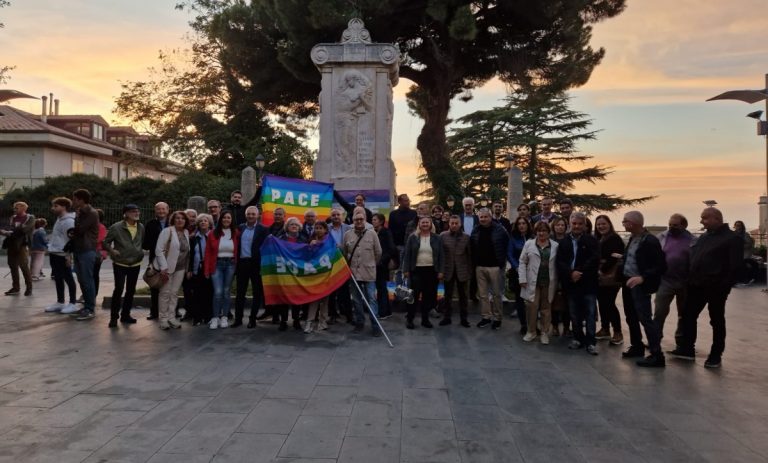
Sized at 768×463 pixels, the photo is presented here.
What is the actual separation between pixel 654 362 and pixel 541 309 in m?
1.65

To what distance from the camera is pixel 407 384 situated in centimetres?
530

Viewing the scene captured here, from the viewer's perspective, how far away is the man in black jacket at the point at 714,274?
6.22 metres

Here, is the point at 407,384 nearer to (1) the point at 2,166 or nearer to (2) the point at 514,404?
(2) the point at 514,404

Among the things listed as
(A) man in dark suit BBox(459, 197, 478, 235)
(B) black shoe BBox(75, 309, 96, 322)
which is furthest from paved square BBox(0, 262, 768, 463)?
(A) man in dark suit BBox(459, 197, 478, 235)

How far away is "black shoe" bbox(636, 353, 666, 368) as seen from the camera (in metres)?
6.27

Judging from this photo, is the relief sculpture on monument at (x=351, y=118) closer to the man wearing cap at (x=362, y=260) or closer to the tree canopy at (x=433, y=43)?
the man wearing cap at (x=362, y=260)

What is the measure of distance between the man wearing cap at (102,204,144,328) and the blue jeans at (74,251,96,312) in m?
0.62

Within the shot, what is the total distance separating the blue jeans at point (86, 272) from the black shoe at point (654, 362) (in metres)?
8.28

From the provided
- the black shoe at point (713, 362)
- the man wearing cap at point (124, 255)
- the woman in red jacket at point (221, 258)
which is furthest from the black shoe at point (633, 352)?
the man wearing cap at point (124, 255)

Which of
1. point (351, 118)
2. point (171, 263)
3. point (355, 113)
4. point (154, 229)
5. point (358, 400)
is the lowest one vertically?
point (358, 400)

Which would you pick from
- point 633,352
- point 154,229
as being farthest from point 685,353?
point 154,229

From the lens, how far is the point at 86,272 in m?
8.38

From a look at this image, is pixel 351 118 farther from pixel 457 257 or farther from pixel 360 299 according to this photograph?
pixel 360 299

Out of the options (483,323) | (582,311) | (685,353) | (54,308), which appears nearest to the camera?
(685,353)
